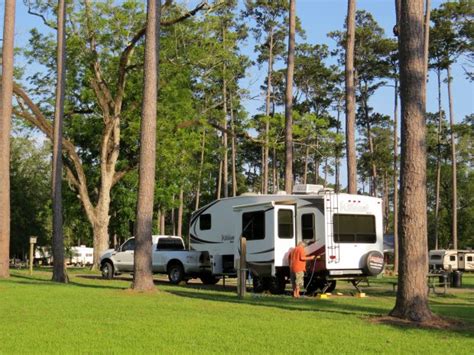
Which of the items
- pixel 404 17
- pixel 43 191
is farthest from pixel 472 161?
pixel 404 17

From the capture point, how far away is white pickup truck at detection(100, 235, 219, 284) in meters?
23.5

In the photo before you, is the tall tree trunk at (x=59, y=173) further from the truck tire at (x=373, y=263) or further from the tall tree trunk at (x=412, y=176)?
the tall tree trunk at (x=412, y=176)

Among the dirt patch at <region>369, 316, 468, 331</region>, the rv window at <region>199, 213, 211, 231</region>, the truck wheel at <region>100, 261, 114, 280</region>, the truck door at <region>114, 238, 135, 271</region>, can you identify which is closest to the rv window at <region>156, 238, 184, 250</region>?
the truck door at <region>114, 238, 135, 271</region>

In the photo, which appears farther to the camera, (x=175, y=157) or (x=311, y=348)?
(x=175, y=157)

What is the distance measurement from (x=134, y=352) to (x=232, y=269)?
13.8m

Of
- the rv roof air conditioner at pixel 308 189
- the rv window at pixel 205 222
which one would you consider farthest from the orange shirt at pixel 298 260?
the rv window at pixel 205 222

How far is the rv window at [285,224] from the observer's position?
19.4m

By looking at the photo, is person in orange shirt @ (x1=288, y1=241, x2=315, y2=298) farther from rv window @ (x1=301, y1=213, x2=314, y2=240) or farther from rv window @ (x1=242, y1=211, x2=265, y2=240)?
rv window @ (x1=242, y1=211, x2=265, y2=240)

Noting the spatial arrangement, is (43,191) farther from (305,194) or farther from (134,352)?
(134,352)

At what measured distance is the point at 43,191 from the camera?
63.2 meters

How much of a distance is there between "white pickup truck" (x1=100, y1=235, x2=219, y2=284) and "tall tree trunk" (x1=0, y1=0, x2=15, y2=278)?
13.5 ft

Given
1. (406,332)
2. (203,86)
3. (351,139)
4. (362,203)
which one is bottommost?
(406,332)

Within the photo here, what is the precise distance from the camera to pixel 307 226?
1928cm

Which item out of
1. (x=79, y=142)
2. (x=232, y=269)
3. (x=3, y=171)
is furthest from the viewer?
(x=79, y=142)
